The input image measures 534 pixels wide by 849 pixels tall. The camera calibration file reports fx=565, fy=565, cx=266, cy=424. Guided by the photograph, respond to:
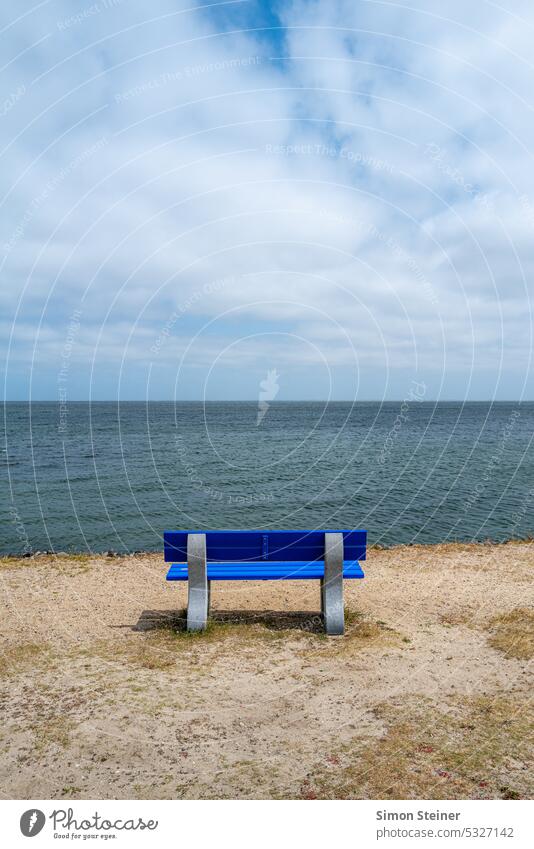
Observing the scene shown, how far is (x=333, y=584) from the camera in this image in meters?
6.84

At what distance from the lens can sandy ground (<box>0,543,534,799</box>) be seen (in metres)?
3.93

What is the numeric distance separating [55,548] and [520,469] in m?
26.1

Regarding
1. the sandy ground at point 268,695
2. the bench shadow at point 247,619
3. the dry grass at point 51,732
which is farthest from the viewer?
the bench shadow at point 247,619

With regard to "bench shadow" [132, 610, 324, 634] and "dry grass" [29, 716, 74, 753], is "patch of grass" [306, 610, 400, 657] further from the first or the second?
"dry grass" [29, 716, 74, 753]

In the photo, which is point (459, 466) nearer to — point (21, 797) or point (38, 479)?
point (38, 479)

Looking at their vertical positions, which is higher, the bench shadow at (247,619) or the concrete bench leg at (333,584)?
the concrete bench leg at (333,584)

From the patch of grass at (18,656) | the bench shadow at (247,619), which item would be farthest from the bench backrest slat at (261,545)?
the patch of grass at (18,656)

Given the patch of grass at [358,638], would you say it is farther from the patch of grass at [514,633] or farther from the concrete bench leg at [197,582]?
the concrete bench leg at [197,582]

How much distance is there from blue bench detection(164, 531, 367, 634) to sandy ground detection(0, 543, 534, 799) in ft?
1.31

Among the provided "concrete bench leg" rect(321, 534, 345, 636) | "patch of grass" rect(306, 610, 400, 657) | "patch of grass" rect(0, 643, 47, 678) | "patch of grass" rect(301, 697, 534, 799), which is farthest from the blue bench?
"patch of grass" rect(301, 697, 534, 799)

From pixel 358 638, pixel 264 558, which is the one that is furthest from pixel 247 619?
pixel 358 638

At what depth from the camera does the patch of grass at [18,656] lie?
5.80 metres

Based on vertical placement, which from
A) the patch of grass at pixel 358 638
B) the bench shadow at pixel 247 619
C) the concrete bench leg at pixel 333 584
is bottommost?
the bench shadow at pixel 247 619

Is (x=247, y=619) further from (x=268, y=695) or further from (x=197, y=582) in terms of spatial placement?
(x=268, y=695)
